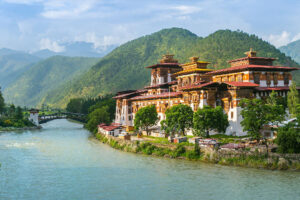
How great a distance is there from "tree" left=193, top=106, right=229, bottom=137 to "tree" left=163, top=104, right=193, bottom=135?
3751 mm

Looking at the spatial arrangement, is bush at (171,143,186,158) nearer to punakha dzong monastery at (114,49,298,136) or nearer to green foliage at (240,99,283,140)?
green foliage at (240,99,283,140)

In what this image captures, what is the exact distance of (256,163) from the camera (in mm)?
45312

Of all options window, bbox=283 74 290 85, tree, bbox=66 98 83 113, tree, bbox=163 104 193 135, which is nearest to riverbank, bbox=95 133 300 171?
tree, bbox=163 104 193 135

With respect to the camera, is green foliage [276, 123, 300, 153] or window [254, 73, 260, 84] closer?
green foliage [276, 123, 300, 153]

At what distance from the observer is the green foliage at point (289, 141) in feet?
149

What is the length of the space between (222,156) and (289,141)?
8.37 m

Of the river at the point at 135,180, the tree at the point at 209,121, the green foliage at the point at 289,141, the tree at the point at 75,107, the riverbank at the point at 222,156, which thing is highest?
the tree at the point at 75,107

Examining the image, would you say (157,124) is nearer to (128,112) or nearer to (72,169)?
(128,112)

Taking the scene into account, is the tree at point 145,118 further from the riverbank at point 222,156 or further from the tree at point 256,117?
the tree at point 256,117

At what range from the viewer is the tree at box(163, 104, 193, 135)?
62656mm

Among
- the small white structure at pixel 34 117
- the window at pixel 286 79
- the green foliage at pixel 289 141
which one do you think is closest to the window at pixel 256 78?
the window at pixel 286 79

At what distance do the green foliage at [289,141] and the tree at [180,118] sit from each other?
1913 cm

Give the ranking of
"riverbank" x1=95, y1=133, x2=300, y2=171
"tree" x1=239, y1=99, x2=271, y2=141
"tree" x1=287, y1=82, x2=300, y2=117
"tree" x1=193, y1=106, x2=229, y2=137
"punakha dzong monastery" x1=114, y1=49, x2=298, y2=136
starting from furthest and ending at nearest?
"punakha dzong monastery" x1=114, y1=49, x2=298, y2=136
"tree" x1=287, y1=82, x2=300, y2=117
"tree" x1=193, y1=106, x2=229, y2=137
"tree" x1=239, y1=99, x2=271, y2=141
"riverbank" x1=95, y1=133, x2=300, y2=171

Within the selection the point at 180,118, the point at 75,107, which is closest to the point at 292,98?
the point at 180,118
